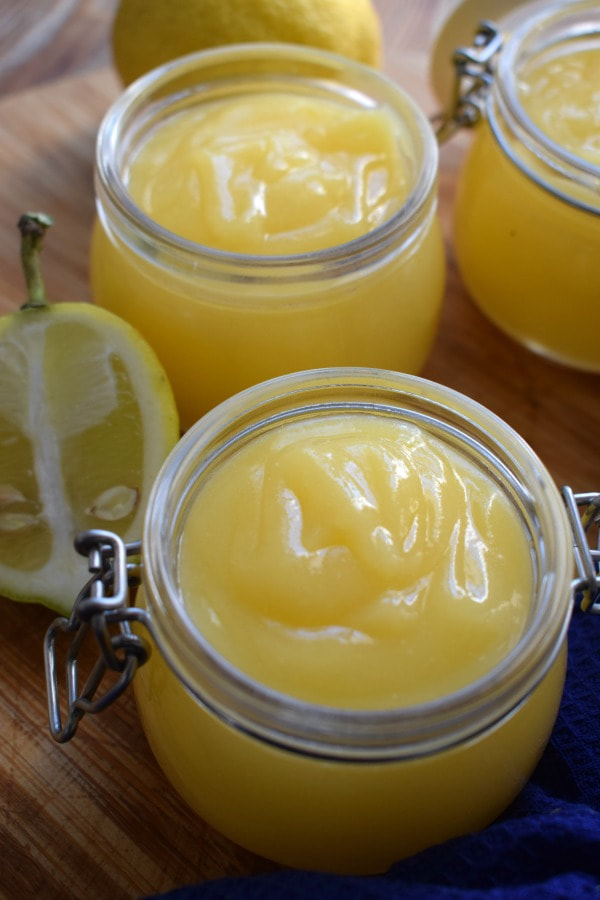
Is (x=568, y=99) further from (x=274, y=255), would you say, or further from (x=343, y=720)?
(x=343, y=720)

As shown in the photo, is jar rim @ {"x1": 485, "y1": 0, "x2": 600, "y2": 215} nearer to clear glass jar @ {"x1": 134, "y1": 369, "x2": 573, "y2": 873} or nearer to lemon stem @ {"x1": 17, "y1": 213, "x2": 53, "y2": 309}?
clear glass jar @ {"x1": 134, "y1": 369, "x2": 573, "y2": 873}

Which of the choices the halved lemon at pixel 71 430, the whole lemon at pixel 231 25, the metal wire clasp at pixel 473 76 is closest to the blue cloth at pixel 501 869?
the halved lemon at pixel 71 430

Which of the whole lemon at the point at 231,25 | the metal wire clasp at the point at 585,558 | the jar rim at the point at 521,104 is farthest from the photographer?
the whole lemon at the point at 231,25

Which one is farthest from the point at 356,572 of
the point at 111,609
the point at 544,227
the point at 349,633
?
the point at 544,227

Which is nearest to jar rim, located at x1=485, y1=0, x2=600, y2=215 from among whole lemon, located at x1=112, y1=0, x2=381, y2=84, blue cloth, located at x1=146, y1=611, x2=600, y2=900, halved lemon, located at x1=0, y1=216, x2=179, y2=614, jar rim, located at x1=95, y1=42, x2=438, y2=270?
jar rim, located at x1=95, y1=42, x2=438, y2=270

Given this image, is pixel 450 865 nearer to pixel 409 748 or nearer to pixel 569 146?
pixel 409 748

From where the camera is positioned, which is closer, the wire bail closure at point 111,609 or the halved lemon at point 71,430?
the wire bail closure at point 111,609

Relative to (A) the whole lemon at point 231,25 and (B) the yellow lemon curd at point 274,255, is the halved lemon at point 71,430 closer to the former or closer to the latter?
(B) the yellow lemon curd at point 274,255
